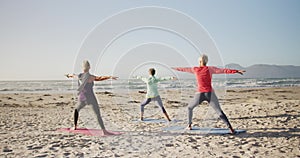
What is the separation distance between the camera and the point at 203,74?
748cm

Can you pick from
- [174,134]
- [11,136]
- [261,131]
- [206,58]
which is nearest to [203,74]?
[206,58]

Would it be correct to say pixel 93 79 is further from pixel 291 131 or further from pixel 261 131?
pixel 291 131

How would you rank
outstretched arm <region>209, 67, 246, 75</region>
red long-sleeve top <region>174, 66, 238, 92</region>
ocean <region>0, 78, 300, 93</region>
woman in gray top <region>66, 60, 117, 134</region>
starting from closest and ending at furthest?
outstretched arm <region>209, 67, 246, 75</region>
red long-sleeve top <region>174, 66, 238, 92</region>
woman in gray top <region>66, 60, 117, 134</region>
ocean <region>0, 78, 300, 93</region>

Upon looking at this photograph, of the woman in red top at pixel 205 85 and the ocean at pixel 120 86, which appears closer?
the woman in red top at pixel 205 85

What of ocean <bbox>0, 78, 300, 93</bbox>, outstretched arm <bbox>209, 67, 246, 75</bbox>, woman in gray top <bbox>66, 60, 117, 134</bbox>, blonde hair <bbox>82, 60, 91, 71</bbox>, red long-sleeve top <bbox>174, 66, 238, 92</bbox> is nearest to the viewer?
outstretched arm <bbox>209, 67, 246, 75</bbox>

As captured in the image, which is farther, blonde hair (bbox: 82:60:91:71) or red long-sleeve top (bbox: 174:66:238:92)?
blonde hair (bbox: 82:60:91:71)

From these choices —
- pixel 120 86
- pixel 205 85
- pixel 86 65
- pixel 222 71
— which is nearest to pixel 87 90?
pixel 86 65

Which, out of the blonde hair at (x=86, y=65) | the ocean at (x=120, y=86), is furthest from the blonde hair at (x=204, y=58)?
the ocean at (x=120, y=86)

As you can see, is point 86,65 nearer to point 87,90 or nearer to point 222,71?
point 87,90

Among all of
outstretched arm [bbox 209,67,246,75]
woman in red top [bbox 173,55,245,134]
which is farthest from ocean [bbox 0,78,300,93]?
outstretched arm [bbox 209,67,246,75]

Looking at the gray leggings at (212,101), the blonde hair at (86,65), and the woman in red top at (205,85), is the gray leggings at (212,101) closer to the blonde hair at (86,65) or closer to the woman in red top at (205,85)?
the woman in red top at (205,85)

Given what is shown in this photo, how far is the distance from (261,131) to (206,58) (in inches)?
98.8

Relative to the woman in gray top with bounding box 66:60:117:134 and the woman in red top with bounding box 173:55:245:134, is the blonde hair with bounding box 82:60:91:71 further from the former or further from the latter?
the woman in red top with bounding box 173:55:245:134

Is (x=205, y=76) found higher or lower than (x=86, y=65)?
lower
